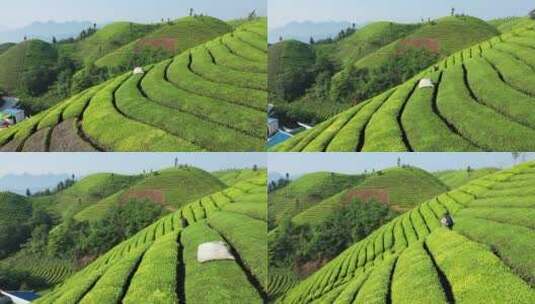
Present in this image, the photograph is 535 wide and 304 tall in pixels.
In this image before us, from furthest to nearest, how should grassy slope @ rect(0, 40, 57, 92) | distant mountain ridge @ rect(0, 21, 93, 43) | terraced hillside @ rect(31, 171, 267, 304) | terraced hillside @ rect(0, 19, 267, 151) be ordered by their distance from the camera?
grassy slope @ rect(0, 40, 57, 92) < distant mountain ridge @ rect(0, 21, 93, 43) < terraced hillside @ rect(0, 19, 267, 151) < terraced hillside @ rect(31, 171, 267, 304)

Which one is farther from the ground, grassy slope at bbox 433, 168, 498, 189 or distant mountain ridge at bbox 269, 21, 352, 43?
distant mountain ridge at bbox 269, 21, 352, 43

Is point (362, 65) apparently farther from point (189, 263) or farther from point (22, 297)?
point (22, 297)

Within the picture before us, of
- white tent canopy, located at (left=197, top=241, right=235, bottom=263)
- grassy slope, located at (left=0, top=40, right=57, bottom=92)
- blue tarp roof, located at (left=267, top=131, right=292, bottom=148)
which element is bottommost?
white tent canopy, located at (left=197, top=241, right=235, bottom=263)

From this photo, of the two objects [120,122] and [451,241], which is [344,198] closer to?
[451,241]

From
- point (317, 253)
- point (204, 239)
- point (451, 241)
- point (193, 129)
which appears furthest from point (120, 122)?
point (451, 241)

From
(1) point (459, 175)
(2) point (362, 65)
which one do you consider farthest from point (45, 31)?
(1) point (459, 175)

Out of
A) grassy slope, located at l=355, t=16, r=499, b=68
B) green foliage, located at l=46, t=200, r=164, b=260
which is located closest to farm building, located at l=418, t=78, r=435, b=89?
grassy slope, located at l=355, t=16, r=499, b=68

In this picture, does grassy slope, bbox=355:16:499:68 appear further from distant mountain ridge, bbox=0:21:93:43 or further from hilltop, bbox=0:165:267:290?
distant mountain ridge, bbox=0:21:93:43
